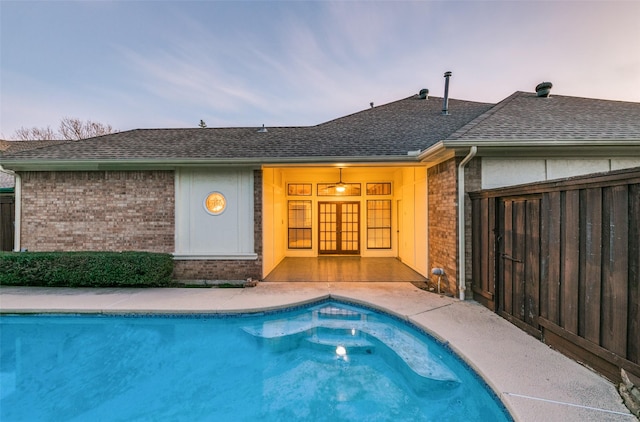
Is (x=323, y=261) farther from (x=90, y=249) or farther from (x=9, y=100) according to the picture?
(x=9, y=100)

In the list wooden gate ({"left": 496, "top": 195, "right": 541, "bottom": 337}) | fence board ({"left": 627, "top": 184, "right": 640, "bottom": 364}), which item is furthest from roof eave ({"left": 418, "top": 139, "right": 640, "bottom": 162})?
fence board ({"left": 627, "top": 184, "right": 640, "bottom": 364})

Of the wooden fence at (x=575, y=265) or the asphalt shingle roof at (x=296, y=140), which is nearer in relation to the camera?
the wooden fence at (x=575, y=265)

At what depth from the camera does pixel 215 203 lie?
668cm

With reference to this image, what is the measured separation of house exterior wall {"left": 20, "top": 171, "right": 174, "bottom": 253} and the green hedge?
52 centimetres

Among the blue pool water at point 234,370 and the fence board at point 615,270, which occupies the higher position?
the fence board at point 615,270

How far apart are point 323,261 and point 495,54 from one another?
8928 millimetres

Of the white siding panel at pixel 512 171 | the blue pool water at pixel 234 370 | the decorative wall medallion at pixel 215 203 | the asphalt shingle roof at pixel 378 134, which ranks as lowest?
the blue pool water at pixel 234 370

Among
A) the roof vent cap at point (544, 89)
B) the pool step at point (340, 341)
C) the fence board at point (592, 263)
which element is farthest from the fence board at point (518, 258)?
the roof vent cap at point (544, 89)

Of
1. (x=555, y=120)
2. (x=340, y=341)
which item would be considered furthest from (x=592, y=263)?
(x=555, y=120)

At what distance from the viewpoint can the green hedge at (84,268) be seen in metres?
6.12

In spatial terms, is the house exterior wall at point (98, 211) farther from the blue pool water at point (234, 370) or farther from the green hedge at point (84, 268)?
the blue pool water at point (234, 370)

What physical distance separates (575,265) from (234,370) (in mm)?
4244

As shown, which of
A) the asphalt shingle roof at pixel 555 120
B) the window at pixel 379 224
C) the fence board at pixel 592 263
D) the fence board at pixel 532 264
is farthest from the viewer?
the window at pixel 379 224

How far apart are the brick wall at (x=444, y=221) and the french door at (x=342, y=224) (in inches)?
156
